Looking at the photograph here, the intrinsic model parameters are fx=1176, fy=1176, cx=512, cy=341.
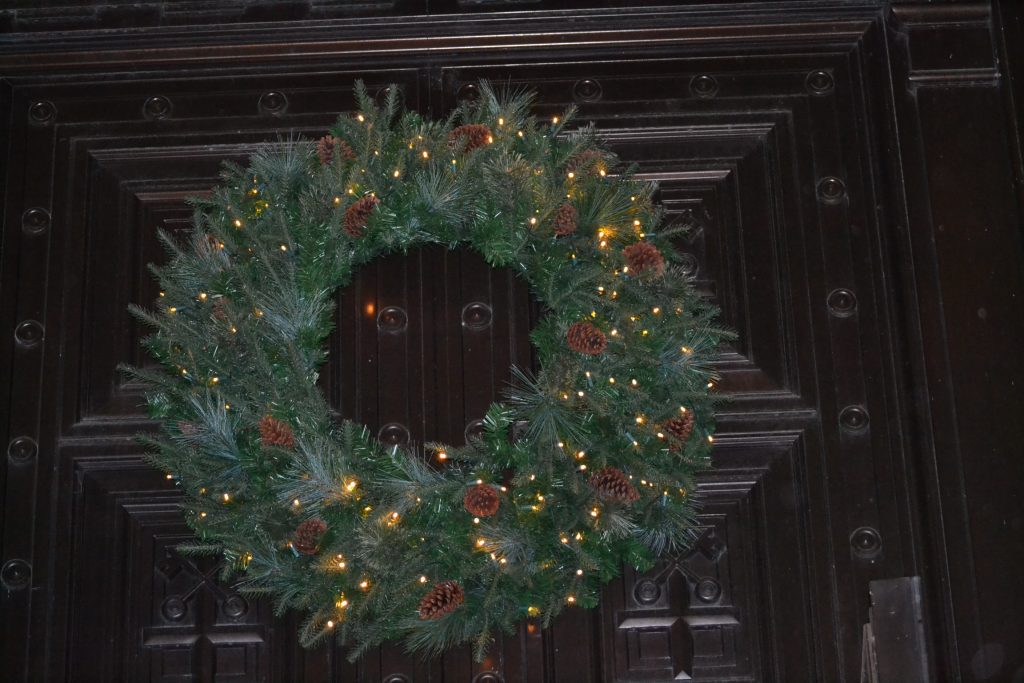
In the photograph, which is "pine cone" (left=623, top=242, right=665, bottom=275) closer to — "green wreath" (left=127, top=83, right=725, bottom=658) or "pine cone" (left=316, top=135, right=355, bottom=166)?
"green wreath" (left=127, top=83, right=725, bottom=658)

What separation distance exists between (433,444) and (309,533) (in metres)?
Answer: 0.34

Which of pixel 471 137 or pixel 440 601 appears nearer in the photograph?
pixel 440 601

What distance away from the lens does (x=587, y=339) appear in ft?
8.67

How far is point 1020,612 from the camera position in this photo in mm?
2900

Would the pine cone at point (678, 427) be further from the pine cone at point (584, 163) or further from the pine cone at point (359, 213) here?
the pine cone at point (359, 213)

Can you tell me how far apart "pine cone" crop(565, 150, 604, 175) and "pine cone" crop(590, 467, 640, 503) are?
0.76 meters

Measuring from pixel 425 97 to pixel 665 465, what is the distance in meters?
1.28

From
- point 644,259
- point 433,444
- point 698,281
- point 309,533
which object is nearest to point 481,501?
point 433,444

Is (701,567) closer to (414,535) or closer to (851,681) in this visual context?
(851,681)

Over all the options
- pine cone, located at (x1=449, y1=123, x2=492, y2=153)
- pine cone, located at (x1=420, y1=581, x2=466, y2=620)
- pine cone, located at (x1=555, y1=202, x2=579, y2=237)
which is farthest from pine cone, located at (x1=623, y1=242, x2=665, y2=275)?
pine cone, located at (x1=420, y1=581, x2=466, y2=620)

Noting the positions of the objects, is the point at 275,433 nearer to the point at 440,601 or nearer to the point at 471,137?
the point at 440,601

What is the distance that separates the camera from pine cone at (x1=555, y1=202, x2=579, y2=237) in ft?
9.07

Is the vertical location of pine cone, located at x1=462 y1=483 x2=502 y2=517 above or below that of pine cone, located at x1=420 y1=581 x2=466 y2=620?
above

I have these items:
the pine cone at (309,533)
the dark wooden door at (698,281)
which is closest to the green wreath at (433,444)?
the pine cone at (309,533)
